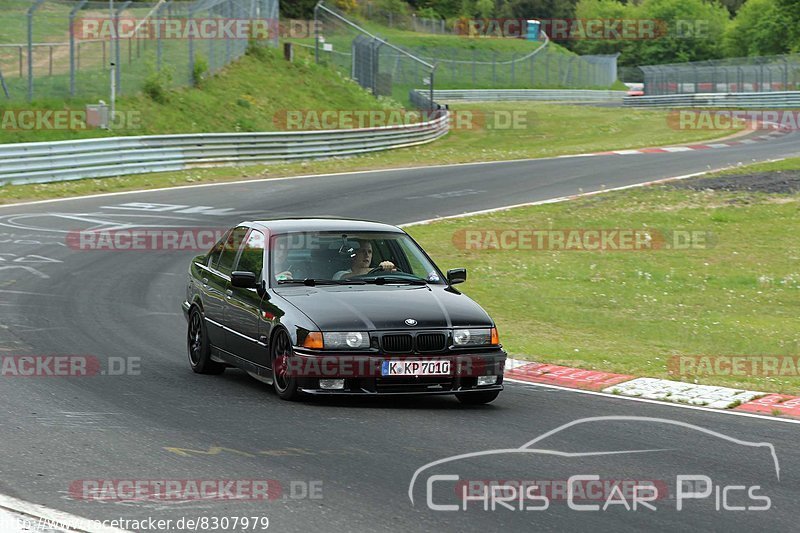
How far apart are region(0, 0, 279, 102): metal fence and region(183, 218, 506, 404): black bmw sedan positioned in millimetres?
22449

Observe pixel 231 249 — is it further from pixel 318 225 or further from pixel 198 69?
pixel 198 69

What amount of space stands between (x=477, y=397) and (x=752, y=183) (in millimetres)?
22382

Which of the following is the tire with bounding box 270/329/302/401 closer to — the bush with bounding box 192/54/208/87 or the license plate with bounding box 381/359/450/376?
the license plate with bounding box 381/359/450/376

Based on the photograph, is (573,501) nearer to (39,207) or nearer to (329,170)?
(39,207)

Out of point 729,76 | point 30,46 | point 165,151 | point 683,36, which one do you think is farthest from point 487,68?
point 30,46

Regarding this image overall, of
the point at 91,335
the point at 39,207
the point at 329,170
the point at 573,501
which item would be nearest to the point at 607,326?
the point at 91,335

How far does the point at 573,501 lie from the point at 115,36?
30444 millimetres

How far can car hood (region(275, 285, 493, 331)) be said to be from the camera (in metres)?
9.18

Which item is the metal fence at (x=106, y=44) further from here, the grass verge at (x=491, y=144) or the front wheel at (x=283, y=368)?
the front wheel at (x=283, y=368)

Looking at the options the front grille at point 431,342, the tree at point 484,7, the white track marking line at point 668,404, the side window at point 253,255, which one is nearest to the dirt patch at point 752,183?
the white track marking line at point 668,404

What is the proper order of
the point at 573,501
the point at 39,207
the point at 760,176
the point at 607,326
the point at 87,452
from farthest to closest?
the point at 760,176
the point at 39,207
the point at 607,326
the point at 87,452
the point at 573,501

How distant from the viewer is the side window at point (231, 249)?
1119cm

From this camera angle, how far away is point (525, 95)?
8581 centimetres

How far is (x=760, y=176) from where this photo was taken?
31.5 m
